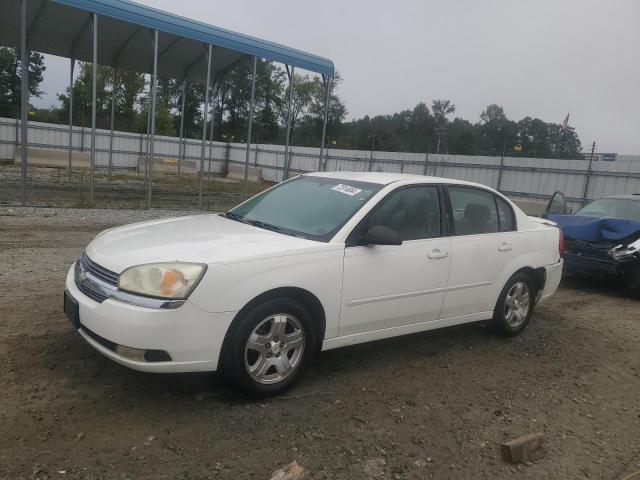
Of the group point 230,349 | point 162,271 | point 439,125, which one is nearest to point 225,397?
point 230,349

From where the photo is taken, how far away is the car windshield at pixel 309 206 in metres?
4.16

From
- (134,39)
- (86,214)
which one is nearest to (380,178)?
(86,214)

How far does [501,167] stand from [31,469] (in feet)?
60.2

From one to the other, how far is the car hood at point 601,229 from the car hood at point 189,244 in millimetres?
5612

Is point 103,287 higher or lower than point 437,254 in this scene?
lower

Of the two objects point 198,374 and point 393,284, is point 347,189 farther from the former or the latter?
point 198,374

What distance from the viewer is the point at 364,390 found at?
3.99m

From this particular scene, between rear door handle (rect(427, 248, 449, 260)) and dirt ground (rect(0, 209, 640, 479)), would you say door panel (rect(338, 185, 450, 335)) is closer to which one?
rear door handle (rect(427, 248, 449, 260))

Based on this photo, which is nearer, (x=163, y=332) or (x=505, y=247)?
(x=163, y=332)

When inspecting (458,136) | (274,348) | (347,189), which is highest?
(458,136)

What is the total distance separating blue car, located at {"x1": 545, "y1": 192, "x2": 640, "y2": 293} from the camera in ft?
24.7

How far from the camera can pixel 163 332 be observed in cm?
318

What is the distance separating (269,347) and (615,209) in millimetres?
7294

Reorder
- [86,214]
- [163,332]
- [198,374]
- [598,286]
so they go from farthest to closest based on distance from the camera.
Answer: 1. [86,214]
2. [598,286]
3. [198,374]
4. [163,332]
